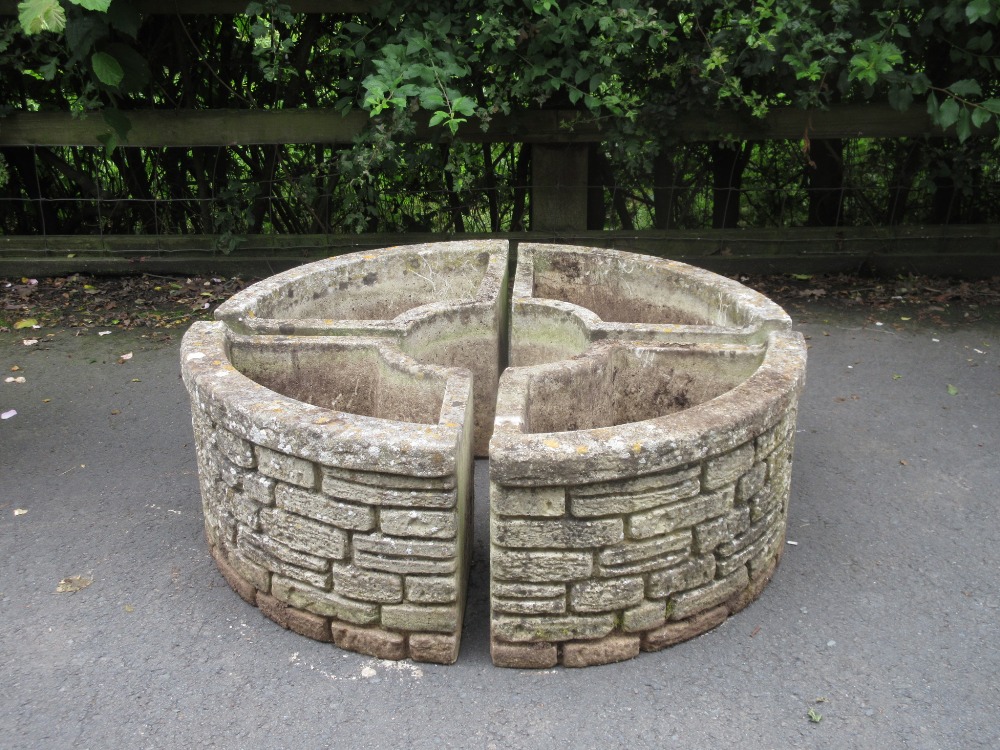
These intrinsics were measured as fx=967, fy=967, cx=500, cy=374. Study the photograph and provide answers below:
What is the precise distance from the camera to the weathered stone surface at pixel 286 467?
3.14 meters

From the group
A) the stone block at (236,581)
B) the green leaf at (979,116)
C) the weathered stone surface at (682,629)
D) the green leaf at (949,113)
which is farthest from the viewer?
the green leaf at (949,113)

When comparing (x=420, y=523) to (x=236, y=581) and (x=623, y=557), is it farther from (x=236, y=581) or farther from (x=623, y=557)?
(x=236, y=581)

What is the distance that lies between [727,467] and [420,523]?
3.40 ft

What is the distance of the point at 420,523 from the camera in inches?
121

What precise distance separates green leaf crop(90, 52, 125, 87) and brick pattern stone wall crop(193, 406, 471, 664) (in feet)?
10.5

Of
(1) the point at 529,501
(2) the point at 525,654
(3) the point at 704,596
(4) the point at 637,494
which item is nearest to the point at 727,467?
(4) the point at 637,494

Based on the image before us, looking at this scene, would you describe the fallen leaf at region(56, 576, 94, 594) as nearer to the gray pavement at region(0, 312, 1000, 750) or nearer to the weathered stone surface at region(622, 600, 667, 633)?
the gray pavement at region(0, 312, 1000, 750)

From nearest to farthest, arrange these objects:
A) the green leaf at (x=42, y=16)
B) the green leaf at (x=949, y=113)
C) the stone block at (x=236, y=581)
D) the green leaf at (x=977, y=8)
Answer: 1. the stone block at (x=236, y=581)
2. the green leaf at (x=42, y=16)
3. the green leaf at (x=977, y=8)
4. the green leaf at (x=949, y=113)

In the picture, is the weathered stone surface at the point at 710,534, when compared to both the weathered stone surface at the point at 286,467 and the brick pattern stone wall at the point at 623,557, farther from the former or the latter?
the weathered stone surface at the point at 286,467

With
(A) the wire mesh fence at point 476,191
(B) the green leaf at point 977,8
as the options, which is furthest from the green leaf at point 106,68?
(B) the green leaf at point 977,8

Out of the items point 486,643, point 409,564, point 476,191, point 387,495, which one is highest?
point 476,191

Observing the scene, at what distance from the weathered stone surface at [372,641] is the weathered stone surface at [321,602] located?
0.11 ft

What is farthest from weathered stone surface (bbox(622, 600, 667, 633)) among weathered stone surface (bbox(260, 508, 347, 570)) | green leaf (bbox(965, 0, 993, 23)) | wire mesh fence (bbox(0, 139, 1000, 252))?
wire mesh fence (bbox(0, 139, 1000, 252))

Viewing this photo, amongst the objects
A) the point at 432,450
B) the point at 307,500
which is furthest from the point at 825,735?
the point at 307,500
